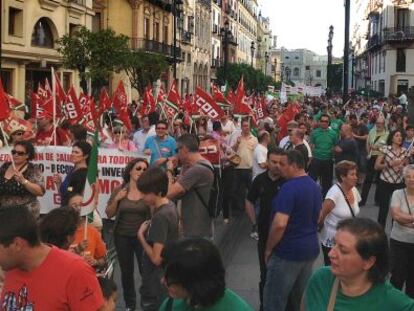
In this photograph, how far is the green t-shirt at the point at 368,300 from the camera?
10.2 ft

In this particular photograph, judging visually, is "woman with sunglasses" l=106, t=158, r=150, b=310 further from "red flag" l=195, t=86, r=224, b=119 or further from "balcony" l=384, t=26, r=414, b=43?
"balcony" l=384, t=26, r=414, b=43

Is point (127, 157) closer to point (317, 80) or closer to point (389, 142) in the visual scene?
point (389, 142)

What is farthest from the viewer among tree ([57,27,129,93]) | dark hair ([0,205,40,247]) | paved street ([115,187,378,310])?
tree ([57,27,129,93])

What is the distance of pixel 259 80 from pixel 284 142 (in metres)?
57.9

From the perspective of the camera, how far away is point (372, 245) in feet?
10.3

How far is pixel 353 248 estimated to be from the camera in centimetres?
313

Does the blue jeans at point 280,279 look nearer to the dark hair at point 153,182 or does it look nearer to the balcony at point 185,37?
the dark hair at point 153,182

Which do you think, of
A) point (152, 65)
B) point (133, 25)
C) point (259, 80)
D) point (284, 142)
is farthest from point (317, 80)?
point (284, 142)

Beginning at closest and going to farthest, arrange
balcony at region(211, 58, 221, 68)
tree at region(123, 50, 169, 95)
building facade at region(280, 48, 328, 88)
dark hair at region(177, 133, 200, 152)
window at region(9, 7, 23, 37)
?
1. dark hair at region(177, 133, 200, 152)
2. window at region(9, 7, 23, 37)
3. tree at region(123, 50, 169, 95)
4. balcony at region(211, 58, 221, 68)
5. building facade at region(280, 48, 328, 88)

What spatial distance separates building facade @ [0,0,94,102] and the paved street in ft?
59.0

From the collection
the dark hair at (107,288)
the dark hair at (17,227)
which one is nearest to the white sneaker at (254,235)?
the dark hair at (107,288)

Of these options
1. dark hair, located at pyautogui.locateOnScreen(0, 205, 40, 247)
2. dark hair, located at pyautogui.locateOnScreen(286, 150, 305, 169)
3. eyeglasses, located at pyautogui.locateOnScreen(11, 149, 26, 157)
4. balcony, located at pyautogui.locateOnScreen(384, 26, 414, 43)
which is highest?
balcony, located at pyautogui.locateOnScreen(384, 26, 414, 43)

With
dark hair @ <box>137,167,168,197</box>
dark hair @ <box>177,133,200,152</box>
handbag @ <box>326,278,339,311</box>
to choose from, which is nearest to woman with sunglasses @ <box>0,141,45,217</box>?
dark hair @ <box>177,133,200,152</box>

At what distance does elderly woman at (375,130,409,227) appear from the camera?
30.3ft
